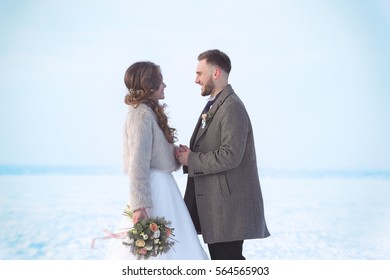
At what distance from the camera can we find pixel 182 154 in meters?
3.65

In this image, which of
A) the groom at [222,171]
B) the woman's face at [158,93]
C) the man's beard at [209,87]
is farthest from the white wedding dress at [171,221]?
the man's beard at [209,87]

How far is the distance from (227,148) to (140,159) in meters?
0.48

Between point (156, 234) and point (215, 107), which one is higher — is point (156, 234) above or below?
below

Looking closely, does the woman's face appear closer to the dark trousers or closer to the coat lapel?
the coat lapel

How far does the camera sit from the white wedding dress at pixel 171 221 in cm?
353

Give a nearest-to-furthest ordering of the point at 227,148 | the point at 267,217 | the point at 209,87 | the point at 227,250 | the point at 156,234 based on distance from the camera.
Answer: the point at 156,234 < the point at 227,148 < the point at 227,250 < the point at 209,87 < the point at 267,217

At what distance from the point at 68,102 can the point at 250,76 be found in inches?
151

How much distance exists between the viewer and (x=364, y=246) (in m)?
10.7

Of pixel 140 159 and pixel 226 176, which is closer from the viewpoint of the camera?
pixel 140 159

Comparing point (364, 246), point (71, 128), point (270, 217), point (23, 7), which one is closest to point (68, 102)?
point (71, 128)

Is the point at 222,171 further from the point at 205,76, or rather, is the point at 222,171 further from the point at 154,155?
the point at 205,76

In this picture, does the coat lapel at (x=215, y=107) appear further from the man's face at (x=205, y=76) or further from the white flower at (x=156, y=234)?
the white flower at (x=156, y=234)

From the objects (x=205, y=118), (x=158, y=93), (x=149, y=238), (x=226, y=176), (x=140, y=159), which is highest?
(x=158, y=93)

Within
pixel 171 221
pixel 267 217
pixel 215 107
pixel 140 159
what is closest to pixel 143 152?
pixel 140 159
